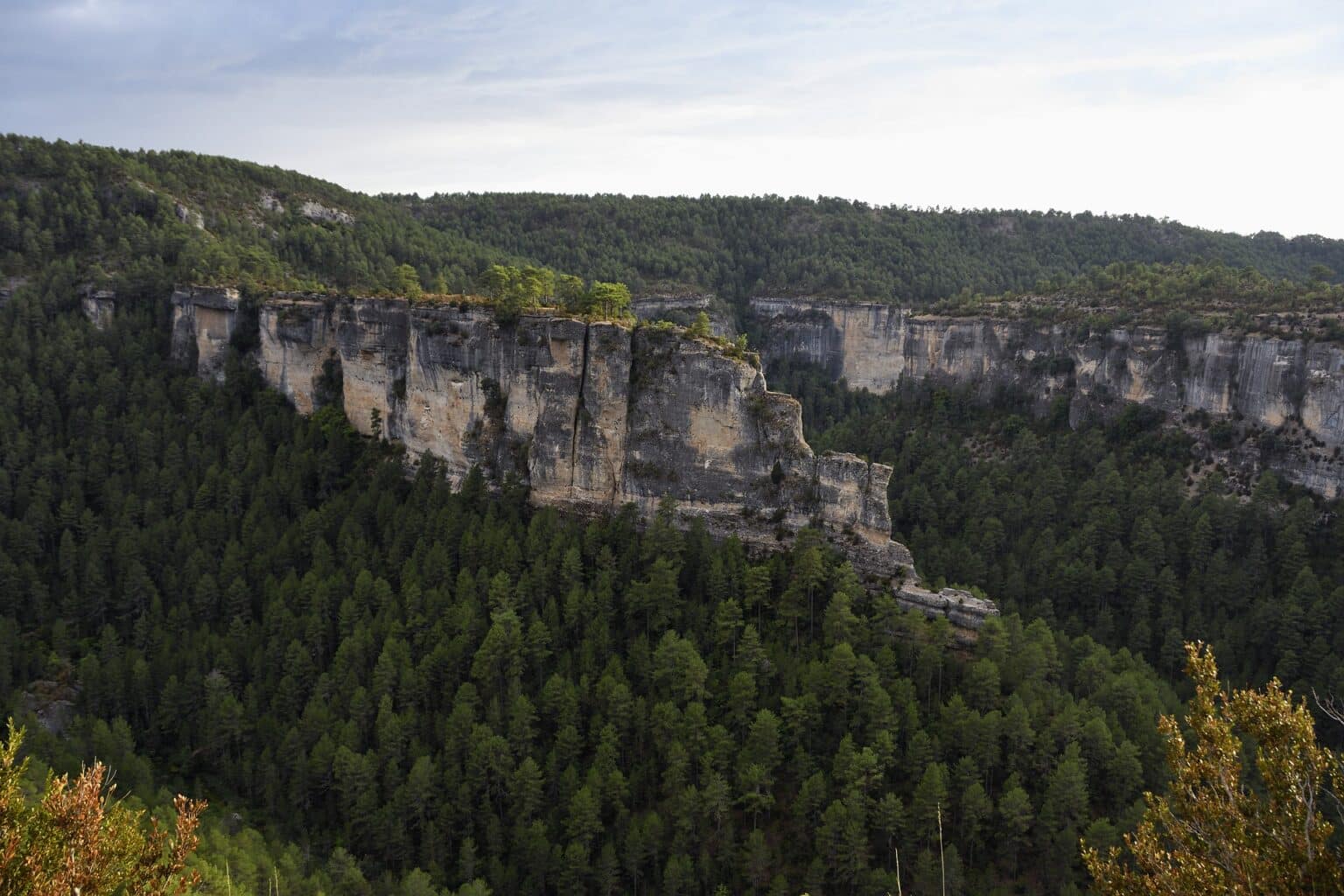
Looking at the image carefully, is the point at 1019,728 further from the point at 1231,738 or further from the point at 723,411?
the point at 1231,738

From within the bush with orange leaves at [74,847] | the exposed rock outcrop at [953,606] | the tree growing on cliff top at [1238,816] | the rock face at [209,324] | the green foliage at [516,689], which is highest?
the rock face at [209,324]

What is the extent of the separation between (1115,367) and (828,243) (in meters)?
51.3

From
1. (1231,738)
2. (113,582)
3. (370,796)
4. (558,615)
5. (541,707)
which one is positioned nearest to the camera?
(1231,738)

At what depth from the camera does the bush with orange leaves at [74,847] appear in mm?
9797

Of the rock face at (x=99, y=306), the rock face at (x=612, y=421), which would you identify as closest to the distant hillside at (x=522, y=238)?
the rock face at (x=99, y=306)

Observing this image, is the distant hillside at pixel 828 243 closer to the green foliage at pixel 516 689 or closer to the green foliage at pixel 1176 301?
the green foliage at pixel 1176 301

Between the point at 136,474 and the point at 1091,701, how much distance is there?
163 ft

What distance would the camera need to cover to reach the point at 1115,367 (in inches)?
2438

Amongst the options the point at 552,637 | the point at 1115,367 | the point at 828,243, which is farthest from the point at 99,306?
the point at 828,243

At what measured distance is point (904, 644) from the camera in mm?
35875

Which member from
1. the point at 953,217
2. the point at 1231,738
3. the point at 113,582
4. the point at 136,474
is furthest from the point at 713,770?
the point at 953,217

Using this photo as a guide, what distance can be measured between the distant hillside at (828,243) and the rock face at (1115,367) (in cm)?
956

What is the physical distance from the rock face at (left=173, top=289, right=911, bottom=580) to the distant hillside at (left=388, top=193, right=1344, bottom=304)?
53.2 metres

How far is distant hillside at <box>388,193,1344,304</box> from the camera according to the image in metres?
102
